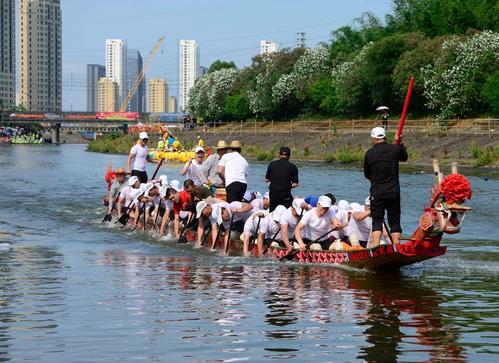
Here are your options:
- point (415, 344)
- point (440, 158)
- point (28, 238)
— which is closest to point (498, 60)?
point (440, 158)

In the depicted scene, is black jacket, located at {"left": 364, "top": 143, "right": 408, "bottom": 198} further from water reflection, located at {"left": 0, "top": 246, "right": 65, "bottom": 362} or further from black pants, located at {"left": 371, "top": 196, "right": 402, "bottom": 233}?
water reflection, located at {"left": 0, "top": 246, "right": 65, "bottom": 362}

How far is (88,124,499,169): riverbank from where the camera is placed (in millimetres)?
56344

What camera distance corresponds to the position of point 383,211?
15.3m

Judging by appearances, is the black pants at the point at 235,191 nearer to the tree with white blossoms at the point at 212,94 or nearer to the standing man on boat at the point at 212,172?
the standing man on boat at the point at 212,172

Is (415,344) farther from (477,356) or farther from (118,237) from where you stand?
(118,237)

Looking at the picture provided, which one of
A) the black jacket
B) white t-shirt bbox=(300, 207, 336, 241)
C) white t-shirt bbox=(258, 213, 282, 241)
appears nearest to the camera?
the black jacket

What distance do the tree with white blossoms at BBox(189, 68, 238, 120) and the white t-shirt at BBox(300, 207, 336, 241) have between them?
370 ft

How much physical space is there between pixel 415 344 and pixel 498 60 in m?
63.0

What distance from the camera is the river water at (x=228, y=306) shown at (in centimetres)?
1077

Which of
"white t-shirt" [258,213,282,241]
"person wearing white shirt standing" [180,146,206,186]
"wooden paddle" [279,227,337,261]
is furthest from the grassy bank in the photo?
"wooden paddle" [279,227,337,261]

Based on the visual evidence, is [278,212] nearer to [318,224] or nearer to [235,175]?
[318,224]

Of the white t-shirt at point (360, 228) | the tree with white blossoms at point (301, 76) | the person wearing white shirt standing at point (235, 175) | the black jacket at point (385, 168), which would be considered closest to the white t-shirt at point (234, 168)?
the person wearing white shirt standing at point (235, 175)

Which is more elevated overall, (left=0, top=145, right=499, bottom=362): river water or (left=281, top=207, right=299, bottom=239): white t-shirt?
(left=281, top=207, right=299, bottom=239): white t-shirt

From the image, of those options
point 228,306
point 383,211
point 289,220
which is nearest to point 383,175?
point 383,211
